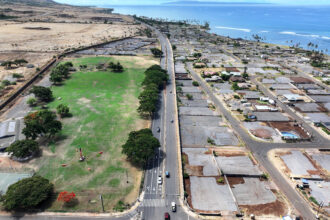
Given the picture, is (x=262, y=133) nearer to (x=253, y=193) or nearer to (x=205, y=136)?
(x=205, y=136)

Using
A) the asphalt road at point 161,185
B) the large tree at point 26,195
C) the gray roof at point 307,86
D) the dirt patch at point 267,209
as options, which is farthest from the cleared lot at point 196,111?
the gray roof at point 307,86

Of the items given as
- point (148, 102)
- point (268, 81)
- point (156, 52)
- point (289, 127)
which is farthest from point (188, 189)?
Result: point (156, 52)

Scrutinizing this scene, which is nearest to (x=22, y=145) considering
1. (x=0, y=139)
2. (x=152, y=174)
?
(x=0, y=139)

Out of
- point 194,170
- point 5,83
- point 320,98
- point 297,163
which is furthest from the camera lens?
point 5,83

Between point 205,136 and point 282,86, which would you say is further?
point 282,86

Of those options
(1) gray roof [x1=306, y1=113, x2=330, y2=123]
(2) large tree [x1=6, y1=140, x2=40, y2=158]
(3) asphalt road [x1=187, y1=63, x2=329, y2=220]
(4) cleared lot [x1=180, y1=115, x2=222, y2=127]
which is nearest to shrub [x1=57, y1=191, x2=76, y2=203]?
(2) large tree [x1=6, y1=140, x2=40, y2=158]

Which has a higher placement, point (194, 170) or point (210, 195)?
point (194, 170)

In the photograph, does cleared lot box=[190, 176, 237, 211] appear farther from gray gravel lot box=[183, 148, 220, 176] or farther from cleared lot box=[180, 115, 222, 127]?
cleared lot box=[180, 115, 222, 127]
